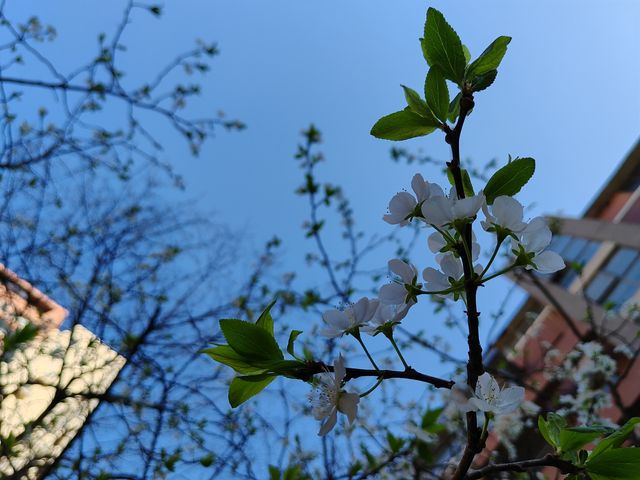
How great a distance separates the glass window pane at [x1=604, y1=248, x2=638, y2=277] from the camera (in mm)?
10141

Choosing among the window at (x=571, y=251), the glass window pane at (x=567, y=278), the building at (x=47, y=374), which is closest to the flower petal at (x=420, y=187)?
the building at (x=47, y=374)

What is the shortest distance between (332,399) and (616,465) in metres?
0.43

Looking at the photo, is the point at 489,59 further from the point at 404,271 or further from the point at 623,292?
the point at 623,292

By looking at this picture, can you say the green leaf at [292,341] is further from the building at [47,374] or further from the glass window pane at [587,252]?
the glass window pane at [587,252]

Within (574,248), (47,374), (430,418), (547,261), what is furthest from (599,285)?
(547,261)

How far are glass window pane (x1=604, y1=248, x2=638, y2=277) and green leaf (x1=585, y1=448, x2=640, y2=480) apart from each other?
35.3 ft

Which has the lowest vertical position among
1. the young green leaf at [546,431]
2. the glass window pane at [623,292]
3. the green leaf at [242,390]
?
the young green leaf at [546,431]

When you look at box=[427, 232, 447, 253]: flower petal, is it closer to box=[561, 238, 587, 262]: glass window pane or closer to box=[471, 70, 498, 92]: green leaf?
box=[471, 70, 498, 92]: green leaf

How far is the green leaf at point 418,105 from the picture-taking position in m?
0.93

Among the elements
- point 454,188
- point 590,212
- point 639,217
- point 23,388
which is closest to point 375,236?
point 23,388

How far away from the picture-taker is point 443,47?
889 mm

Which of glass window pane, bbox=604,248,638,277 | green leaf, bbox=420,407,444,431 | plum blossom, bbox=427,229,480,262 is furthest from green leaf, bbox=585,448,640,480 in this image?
glass window pane, bbox=604,248,638,277

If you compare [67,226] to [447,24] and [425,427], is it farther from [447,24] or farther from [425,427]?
[447,24]

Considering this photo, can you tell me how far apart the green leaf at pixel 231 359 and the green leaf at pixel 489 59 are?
0.61m
